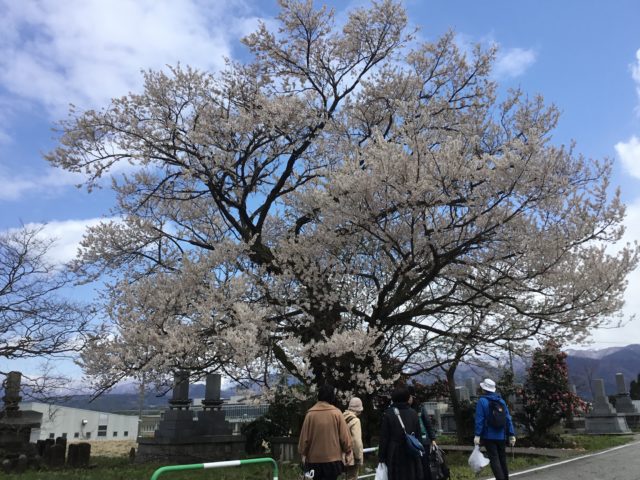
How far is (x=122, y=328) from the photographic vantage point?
9.70 m

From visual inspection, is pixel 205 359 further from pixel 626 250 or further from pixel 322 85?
pixel 626 250

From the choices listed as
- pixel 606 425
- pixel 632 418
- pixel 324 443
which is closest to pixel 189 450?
pixel 324 443

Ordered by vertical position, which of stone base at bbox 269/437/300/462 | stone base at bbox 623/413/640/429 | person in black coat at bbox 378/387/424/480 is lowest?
stone base at bbox 623/413/640/429

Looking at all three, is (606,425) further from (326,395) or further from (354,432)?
(326,395)

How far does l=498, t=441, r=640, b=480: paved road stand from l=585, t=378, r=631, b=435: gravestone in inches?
334

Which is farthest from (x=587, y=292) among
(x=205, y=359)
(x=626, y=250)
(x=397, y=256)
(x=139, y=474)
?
(x=139, y=474)

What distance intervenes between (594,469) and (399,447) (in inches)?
274

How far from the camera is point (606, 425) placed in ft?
63.5

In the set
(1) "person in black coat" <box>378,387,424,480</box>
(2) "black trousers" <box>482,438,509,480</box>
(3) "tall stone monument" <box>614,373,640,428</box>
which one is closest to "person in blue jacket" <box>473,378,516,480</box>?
(2) "black trousers" <box>482,438,509,480</box>

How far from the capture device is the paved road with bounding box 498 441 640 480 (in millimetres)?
8492

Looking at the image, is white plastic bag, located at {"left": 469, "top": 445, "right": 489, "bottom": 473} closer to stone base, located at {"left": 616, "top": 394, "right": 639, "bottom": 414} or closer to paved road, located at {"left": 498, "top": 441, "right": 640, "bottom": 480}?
paved road, located at {"left": 498, "top": 441, "right": 640, "bottom": 480}

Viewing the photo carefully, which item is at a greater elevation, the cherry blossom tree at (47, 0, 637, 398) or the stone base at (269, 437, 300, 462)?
the cherry blossom tree at (47, 0, 637, 398)

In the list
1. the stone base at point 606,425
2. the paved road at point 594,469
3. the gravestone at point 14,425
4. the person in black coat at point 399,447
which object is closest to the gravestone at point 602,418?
the stone base at point 606,425

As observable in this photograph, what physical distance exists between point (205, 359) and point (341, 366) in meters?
3.05
